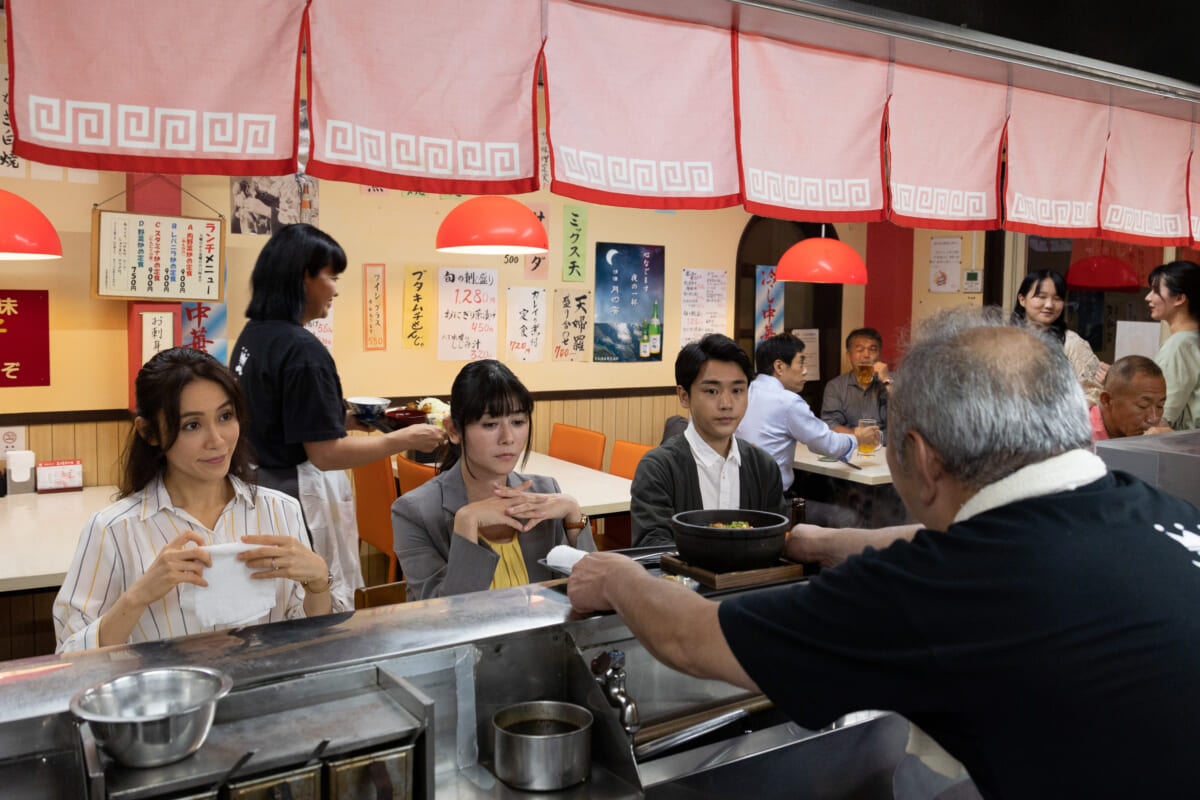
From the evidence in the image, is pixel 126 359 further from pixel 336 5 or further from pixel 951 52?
pixel 951 52

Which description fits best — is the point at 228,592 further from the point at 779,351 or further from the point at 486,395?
the point at 779,351

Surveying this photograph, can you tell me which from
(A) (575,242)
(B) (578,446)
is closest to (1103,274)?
(A) (575,242)

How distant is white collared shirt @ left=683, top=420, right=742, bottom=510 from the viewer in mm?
→ 2854

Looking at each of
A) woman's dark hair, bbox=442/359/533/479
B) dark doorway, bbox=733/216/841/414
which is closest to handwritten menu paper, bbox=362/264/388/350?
dark doorway, bbox=733/216/841/414

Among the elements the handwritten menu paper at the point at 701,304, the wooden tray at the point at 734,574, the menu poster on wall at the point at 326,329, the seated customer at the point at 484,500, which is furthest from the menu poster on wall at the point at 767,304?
the wooden tray at the point at 734,574

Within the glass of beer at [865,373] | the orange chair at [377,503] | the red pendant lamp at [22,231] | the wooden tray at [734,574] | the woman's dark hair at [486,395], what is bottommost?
the orange chair at [377,503]

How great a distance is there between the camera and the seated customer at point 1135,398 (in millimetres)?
3428

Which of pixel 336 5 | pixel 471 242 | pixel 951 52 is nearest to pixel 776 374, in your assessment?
pixel 471 242

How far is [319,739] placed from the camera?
1.27 metres

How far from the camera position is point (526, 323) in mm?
6422

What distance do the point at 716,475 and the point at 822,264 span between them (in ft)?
10.9

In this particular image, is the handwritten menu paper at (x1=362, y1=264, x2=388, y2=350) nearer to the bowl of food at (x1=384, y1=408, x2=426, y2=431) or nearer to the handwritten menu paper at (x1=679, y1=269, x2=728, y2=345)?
the bowl of food at (x1=384, y1=408, x2=426, y2=431)

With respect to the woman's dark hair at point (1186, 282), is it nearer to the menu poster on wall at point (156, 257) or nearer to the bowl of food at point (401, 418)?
the bowl of food at point (401, 418)

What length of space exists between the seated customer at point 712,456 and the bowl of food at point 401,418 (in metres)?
1.53
